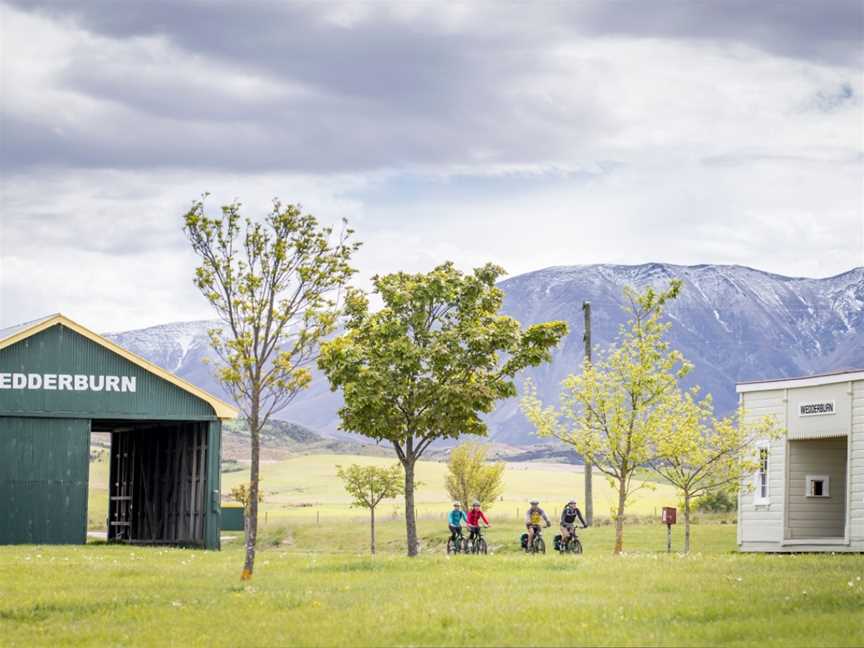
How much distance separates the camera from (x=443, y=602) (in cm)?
2072

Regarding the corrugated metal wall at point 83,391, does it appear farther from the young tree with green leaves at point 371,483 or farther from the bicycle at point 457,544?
the young tree with green leaves at point 371,483

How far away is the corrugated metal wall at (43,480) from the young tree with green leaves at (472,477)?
1456 inches

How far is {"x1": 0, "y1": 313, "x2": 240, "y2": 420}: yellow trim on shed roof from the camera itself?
42.8 meters

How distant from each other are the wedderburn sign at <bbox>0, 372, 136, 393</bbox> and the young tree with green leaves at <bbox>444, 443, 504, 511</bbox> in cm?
3647

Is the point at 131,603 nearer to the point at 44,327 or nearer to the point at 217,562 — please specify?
the point at 217,562

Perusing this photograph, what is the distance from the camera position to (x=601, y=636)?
16.9 m

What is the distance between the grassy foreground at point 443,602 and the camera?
57.3 feet

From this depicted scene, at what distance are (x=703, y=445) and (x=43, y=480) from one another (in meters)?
21.2

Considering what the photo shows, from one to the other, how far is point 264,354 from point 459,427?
42.5ft

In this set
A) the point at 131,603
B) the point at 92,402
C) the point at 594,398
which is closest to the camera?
the point at 131,603

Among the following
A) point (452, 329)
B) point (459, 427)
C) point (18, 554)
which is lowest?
point (18, 554)

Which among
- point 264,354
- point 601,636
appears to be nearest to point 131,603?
point 264,354

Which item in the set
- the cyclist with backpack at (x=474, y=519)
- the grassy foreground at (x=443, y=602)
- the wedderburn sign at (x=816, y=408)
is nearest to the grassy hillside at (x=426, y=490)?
the wedderburn sign at (x=816, y=408)

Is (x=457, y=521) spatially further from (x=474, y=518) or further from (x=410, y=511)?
(x=410, y=511)
